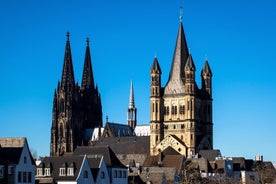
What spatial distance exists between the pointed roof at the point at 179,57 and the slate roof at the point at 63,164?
8639 centimetres

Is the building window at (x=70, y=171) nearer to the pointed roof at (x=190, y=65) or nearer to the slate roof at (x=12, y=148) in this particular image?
the slate roof at (x=12, y=148)

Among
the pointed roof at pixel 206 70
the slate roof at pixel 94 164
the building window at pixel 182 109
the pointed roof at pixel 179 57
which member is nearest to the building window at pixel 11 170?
the slate roof at pixel 94 164

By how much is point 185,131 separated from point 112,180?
255 feet

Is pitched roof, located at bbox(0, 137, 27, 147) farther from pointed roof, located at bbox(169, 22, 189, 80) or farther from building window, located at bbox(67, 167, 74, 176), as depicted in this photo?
pointed roof, located at bbox(169, 22, 189, 80)

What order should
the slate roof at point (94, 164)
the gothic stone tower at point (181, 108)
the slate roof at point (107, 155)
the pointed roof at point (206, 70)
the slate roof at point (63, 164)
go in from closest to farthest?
the slate roof at point (63, 164)
the slate roof at point (94, 164)
the slate roof at point (107, 155)
the gothic stone tower at point (181, 108)
the pointed roof at point (206, 70)

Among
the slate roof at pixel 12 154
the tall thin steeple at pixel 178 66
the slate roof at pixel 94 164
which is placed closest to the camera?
the slate roof at pixel 12 154

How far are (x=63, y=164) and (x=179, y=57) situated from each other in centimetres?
9100

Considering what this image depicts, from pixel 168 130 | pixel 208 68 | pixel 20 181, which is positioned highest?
pixel 208 68

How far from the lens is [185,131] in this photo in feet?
616

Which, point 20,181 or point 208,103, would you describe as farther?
point 208,103

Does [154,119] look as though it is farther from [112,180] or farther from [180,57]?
[112,180]

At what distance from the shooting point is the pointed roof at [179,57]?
19212 centimetres

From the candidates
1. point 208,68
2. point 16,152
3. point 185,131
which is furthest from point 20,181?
point 208,68

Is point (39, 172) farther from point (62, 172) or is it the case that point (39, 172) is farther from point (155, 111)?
point (155, 111)
